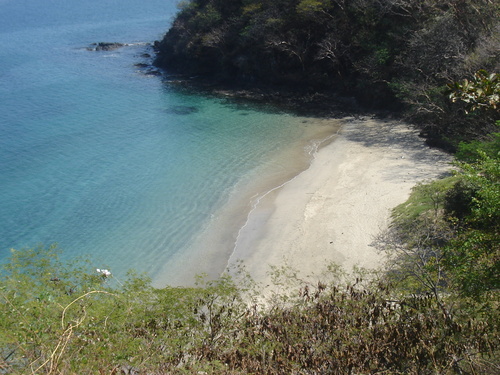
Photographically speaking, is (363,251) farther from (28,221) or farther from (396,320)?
(28,221)

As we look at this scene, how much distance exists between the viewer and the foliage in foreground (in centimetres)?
1053

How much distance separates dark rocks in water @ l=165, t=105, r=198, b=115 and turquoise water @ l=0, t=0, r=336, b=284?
0.10 metres

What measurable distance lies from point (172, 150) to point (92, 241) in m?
12.0

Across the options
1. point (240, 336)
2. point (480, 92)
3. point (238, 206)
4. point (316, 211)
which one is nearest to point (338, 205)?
point (316, 211)

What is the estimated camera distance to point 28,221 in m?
24.6

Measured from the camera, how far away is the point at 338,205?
23859mm

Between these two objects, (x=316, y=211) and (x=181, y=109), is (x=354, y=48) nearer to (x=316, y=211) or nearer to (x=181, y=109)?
(x=181, y=109)

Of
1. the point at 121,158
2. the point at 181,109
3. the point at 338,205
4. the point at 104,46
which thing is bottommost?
the point at 338,205

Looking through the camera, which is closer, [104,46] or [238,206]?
[238,206]

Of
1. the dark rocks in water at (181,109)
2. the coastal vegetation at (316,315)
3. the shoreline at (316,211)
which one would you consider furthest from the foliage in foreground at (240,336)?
the dark rocks in water at (181,109)

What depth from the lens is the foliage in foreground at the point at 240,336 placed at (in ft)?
34.6

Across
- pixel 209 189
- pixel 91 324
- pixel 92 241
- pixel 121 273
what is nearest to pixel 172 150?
pixel 209 189

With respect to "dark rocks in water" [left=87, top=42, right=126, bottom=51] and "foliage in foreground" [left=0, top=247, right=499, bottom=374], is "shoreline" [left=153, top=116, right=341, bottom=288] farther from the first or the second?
"dark rocks in water" [left=87, top=42, right=126, bottom=51]

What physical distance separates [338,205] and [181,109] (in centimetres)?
2188
